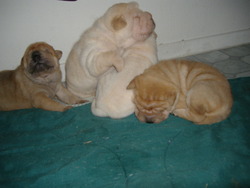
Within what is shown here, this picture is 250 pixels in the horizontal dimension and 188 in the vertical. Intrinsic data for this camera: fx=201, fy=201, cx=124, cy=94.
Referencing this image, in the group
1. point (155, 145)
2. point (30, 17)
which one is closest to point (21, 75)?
point (30, 17)

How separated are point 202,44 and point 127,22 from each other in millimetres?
2170

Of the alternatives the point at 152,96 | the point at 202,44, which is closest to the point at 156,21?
the point at 202,44

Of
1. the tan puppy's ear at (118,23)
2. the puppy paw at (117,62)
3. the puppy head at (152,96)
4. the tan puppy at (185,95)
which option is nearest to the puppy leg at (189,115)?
the tan puppy at (185,95)

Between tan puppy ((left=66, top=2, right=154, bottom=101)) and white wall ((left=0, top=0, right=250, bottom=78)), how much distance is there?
86 centimetres

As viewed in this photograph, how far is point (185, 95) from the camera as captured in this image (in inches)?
83.9

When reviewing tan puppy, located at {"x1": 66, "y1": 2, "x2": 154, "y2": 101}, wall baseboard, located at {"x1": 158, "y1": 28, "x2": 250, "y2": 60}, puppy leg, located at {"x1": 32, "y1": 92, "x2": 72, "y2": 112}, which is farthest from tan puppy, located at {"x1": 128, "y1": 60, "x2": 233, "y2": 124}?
wall baseboard, located at {"x1": 158, "y1": 28, "x2": 250, "y2": 60}

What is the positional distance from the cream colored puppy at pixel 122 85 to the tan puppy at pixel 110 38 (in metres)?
0.08

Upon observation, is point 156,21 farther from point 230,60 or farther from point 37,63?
point 37,63

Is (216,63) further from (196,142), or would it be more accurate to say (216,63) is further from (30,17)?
(30,17)

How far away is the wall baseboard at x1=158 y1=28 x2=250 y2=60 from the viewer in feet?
11.9

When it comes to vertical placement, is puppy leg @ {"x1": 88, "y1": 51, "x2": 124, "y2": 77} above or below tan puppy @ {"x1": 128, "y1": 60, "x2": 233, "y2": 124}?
above

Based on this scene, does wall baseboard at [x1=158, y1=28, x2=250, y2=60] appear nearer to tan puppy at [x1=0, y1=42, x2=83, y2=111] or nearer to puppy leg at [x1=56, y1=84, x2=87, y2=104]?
puppy leg at [x1=56, y1=84, x2=87, y2=104]

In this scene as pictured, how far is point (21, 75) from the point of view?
258 centimetres

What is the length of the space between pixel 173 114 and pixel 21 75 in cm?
195
